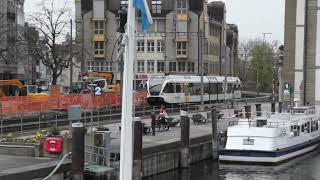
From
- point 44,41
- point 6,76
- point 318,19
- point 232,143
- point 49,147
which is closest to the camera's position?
point 49,147

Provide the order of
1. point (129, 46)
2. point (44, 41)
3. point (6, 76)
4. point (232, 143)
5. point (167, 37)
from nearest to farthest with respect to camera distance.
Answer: point (129, 46)
point (232, 143)
point (44, 41)
point (6, 76)
point (167, 37)

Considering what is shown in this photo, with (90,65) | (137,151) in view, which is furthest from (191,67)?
(137,151)

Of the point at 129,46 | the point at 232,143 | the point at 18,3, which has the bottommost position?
the point at 232,143

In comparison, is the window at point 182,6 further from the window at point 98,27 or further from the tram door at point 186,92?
the tram door at point 186,92

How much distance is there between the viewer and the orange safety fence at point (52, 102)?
128ft

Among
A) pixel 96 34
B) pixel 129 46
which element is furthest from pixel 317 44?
pixel 96 34

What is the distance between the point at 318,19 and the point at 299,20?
5.90 feet

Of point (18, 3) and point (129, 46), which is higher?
point (18, 3)

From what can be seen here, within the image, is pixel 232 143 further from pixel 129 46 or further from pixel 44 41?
pixel 44 41

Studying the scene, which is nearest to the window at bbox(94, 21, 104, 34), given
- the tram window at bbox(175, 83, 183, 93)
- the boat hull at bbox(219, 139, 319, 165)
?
the tram window at bbox(175, 83, 183, 93)

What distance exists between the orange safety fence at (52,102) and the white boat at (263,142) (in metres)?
6.54

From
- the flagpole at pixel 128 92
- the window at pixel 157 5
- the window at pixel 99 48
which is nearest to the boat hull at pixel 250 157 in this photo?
the flagpole at pixel 128 92

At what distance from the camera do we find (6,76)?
3561 inches

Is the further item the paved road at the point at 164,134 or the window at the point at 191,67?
the window at the point at 191,67
